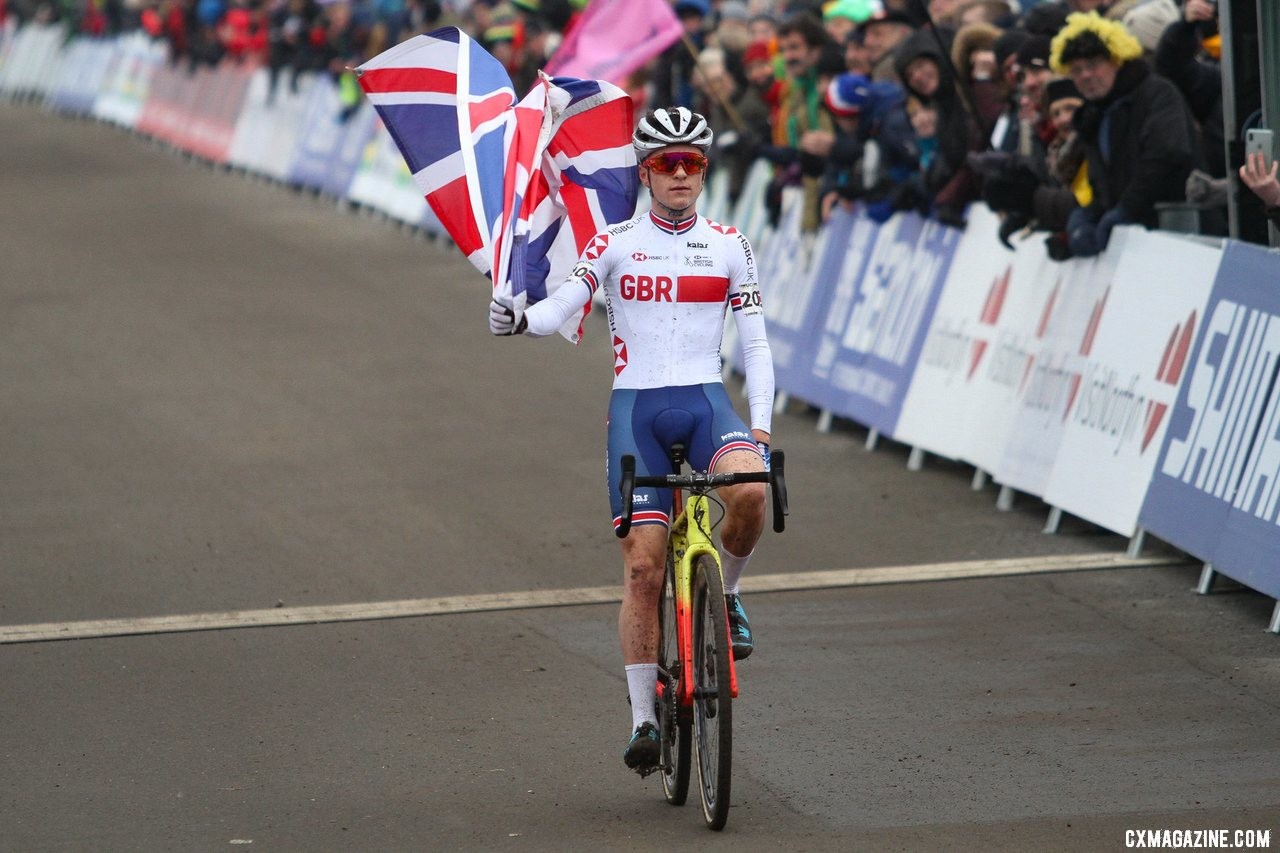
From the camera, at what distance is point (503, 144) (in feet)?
27.2

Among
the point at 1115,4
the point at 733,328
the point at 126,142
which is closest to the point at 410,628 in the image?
the point at 1115,4

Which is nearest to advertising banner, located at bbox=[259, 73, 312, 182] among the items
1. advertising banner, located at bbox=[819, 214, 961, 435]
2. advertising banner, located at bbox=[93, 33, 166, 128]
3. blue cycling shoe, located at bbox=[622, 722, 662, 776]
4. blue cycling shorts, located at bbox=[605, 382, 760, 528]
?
advertising banner, located at bbox=[93, 33, 166, 128]

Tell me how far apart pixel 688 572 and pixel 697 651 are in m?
0.27

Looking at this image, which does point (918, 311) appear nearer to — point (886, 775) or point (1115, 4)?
point (1115, 4)

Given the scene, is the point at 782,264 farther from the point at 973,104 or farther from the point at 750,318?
the point at 750,318

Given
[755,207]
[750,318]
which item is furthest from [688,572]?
[755,207]

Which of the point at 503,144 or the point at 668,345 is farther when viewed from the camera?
the point at 503,144

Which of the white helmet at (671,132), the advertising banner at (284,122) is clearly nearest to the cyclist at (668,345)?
the white helmet at (671,132)

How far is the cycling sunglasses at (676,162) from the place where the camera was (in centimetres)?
748

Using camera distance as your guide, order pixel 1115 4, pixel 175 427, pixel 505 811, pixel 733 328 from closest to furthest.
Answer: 1. pixel 505 811
2. pixel 1115 4
3. pixel 175 427
4. pixel 733 328

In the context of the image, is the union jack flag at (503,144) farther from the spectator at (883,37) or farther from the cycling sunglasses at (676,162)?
the spectator at (883,37)

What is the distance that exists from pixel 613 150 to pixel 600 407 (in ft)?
24.1

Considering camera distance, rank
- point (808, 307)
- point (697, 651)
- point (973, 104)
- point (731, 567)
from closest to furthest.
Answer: point (697, 651) → point (731, 567) → point (973, 104) → point (808, 307)

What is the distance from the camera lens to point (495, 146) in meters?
8.30
